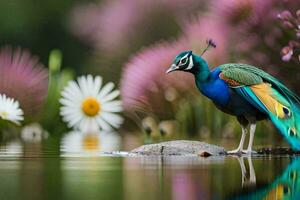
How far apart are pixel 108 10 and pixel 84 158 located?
5232 millimetres

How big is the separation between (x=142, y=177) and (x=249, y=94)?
4.81 ft

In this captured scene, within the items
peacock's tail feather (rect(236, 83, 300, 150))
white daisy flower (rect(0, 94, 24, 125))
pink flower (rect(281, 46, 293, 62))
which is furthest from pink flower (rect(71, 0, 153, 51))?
peacock's tail feather (rect(236, 83, 300, 150))

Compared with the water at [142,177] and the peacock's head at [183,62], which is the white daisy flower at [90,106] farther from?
the peacock's head at [183,62]

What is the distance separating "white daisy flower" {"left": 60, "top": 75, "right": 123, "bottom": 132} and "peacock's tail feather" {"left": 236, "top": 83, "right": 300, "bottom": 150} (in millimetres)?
2964

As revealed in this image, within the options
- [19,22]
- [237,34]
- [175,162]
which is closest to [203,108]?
[237,34]

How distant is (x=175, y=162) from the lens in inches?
209

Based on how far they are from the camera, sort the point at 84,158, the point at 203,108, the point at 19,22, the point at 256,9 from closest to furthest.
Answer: the point at 84,158
the point at 256,9
the point at 203,108
the point at 19,22

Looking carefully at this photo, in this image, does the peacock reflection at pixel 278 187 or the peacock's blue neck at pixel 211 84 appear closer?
the peacock reflection at pixel 278 187

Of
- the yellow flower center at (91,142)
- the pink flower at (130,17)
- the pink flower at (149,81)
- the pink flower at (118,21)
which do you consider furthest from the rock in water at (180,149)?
the pink flower at (118,21)

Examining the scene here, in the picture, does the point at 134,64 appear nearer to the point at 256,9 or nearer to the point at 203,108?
the point at 203,108

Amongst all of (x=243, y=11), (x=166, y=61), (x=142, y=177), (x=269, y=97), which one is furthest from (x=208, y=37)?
(x=142, y=177)

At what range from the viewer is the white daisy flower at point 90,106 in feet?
28.5

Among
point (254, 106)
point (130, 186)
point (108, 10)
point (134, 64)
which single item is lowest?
point (130, 186)

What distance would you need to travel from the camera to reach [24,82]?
884 cm
